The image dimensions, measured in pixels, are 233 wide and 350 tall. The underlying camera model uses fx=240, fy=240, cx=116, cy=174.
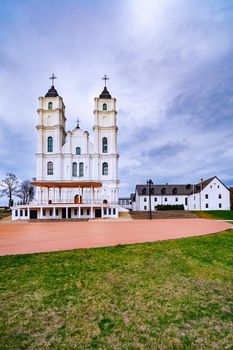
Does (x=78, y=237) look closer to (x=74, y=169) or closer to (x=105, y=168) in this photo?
(x=74, y=169)

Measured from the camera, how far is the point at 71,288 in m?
5.75

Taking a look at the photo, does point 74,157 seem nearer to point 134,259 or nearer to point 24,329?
point 134,259

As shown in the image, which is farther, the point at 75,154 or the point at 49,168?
the point at 75,154

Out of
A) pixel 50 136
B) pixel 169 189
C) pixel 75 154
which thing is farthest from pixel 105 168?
pixel 169 189

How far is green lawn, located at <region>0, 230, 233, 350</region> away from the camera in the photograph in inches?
157

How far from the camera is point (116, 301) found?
5.21 meters

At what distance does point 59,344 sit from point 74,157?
39.9 m

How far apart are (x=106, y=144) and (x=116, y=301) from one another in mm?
40032

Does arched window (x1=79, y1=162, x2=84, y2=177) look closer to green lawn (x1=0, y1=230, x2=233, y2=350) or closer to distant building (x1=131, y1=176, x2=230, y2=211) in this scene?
distant building (x1=131, y1=176, x2=230, y2=211)

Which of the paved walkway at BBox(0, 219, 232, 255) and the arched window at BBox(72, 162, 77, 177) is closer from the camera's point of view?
the paved walkway at BBox(0, 219, 232, 255)

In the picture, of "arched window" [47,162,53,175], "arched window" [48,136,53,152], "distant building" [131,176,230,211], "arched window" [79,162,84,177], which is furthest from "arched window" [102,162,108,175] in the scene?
"distant building" [131,176,230,211]

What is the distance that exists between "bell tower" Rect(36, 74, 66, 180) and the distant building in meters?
22.3

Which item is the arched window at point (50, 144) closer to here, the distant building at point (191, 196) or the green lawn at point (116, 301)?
the distant building at point (191, 196)

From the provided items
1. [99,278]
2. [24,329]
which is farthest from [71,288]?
[24,329]
